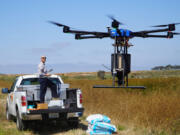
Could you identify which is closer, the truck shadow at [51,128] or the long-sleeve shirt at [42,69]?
the long-sleeve shirt at [42,69]

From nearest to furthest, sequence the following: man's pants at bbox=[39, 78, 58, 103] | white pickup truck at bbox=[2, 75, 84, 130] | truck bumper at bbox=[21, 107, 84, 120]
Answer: truck bumper at bbox=[21, 107, 84, 120] → white pickup truck at bbox=[2, 75, 84, 130] → man's pants at bbox=[39, 78, 58, 103]

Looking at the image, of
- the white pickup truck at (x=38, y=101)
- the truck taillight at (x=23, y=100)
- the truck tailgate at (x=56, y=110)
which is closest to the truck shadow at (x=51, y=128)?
the white pickup truck at (x=38, y=101)

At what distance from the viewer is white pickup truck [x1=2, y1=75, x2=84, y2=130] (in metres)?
11.1

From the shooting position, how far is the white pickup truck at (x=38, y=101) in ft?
36.3

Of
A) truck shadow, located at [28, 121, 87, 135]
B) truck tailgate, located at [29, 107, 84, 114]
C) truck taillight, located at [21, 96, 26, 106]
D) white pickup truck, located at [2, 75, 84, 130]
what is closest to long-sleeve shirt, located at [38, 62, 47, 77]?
white pickup truck, located at [2, 75, 84, 130]

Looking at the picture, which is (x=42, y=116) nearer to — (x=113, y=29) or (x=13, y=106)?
(x=13, y=106)

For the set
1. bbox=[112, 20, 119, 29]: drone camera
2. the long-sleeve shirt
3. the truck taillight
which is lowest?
the truck taillight

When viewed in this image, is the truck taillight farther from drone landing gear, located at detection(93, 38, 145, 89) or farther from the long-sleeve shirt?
drone landing gear, located at detection(93, 38, 145, 89)

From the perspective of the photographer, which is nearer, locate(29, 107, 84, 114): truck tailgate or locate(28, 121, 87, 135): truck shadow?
locate(29, 107, 84, 114): truck tailgate

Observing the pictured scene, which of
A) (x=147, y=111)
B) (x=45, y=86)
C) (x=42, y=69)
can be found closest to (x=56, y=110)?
(x=45, y=86)

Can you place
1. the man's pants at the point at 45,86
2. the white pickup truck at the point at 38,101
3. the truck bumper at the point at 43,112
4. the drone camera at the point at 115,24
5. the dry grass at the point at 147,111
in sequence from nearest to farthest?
1. the drone camera at the point at 115,24
2. the truck bumper at the point at 43,112
3. the white pickup truck at the point at 38,101
4. the man's pants at the point at 45,86
5. the dry grass at the point at 147,111

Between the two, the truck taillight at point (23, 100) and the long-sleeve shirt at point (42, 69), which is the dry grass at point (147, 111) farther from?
the truck taillight at point (23, 100)

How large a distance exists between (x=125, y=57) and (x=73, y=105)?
2.71m

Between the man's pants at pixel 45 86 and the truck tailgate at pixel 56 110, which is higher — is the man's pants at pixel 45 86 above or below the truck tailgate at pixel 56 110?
above
